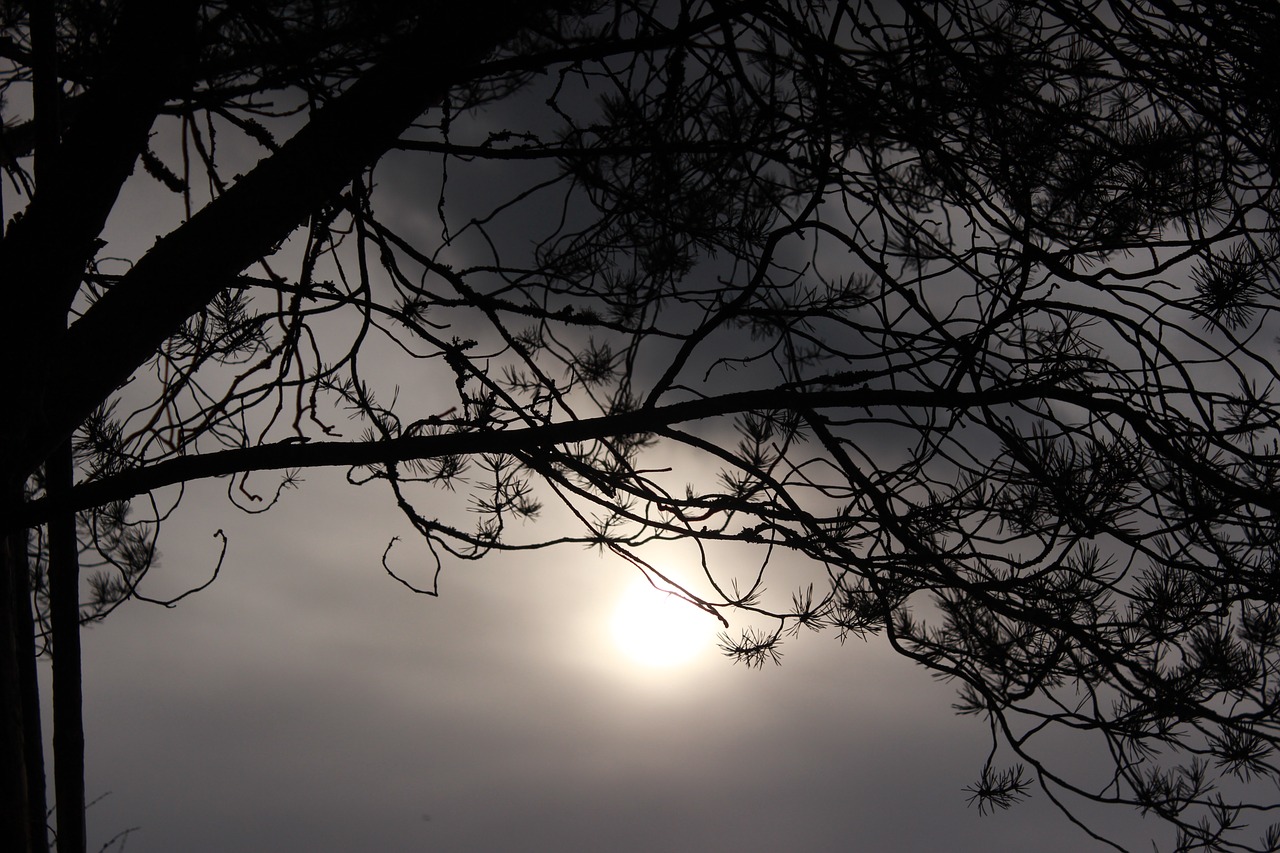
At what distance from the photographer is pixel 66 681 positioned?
1.56 m

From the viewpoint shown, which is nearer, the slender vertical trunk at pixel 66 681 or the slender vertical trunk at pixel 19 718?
the slender vertical trunk at pixel 19 718

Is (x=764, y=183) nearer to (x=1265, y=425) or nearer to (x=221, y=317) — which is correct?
(x=1265, y=425)

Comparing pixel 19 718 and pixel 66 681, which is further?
pixel 66 681

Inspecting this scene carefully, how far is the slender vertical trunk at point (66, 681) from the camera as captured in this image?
5.02 ft

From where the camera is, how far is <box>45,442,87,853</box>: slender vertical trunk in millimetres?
1529

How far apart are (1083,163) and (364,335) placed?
1468 millimetres

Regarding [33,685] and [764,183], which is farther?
[764,183]

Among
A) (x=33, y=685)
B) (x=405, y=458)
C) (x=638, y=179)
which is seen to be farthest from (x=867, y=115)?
(x=33, y=685)

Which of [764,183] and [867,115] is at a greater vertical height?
[764,183]

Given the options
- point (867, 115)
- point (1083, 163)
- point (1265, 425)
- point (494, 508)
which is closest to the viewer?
point (1265, 425)

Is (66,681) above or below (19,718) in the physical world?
above

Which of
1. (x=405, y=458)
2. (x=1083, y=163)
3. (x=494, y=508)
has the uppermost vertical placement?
(x=1083, y=163)

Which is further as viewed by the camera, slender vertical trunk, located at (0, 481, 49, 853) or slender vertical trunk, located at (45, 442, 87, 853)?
slender vertical trunk, located at (45, 442, 87, 853)

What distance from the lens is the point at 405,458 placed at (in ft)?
4.48
